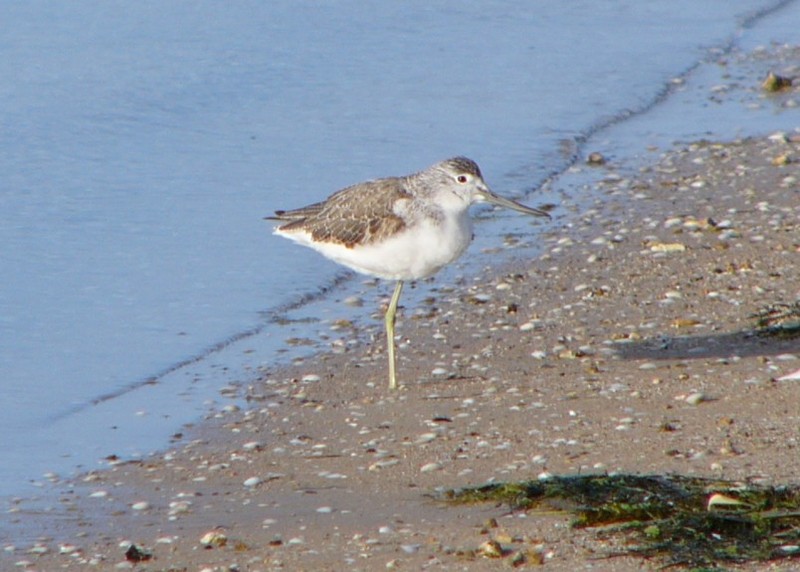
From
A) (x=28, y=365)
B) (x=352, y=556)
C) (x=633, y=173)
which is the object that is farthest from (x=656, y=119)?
(x=352, y=556)

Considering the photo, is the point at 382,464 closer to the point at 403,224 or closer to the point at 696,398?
the point at 696,398

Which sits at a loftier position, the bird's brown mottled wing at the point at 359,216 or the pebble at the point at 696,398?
the bird's brown mottled wing at the point at 359,216

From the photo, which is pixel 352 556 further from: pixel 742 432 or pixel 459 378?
pixel 459 378

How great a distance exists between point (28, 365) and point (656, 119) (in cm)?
624

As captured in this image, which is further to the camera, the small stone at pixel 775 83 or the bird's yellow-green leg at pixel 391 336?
the small stone at pixel 775 83

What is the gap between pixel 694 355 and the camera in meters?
6.73

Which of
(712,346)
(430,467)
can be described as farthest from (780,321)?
(430,467)

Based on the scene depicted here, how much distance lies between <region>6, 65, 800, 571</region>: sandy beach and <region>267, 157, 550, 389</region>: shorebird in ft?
1.71

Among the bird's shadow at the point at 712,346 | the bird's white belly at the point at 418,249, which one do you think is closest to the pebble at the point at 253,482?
the bird's white belly at the point at 418,249

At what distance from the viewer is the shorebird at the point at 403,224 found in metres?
6.80

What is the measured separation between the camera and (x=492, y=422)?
6.12m

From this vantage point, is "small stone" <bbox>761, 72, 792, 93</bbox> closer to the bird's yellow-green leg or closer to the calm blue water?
the calm blue water

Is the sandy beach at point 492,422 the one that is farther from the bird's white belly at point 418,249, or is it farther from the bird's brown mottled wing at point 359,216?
the bird's brown mottled wing at point 359,216

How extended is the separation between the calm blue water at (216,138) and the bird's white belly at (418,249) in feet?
2.93
